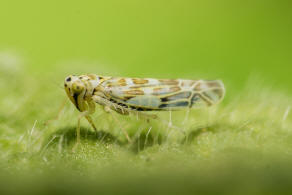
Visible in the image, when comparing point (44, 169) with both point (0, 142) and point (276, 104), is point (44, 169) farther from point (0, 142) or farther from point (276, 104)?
point (276, 104)

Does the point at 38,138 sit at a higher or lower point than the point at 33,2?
lower

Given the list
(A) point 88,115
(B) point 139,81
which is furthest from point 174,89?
(A) point 88,115

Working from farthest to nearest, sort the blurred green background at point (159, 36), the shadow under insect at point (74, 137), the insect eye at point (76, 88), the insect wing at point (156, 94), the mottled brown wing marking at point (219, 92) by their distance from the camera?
the blurred green background at point (159, 36) → the mottled brown wing marking at point (219, 92) → the insect wing at point (156, 94) → the insect eye at point (76, 88) → the shadow under insect at point (74, 137)

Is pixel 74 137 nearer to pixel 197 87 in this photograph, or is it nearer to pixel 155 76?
pixel 197 87

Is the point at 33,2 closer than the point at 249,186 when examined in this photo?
No

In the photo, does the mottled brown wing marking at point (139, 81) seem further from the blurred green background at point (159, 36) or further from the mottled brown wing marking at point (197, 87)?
the blurred green background at point (159, 36)

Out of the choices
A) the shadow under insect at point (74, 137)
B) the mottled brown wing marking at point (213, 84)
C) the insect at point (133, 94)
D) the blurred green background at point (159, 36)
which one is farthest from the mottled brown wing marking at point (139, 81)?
the blurred green background at point (159, 36)

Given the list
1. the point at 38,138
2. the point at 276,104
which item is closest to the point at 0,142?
the point at 38,138
